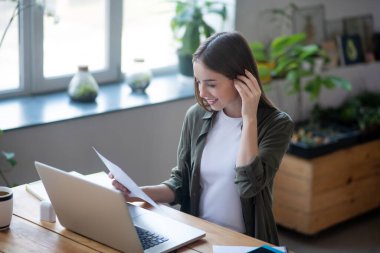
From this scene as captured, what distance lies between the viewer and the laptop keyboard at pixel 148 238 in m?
2.21

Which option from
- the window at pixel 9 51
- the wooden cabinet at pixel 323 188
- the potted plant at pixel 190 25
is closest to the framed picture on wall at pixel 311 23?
the potted plant at pixel 190 25

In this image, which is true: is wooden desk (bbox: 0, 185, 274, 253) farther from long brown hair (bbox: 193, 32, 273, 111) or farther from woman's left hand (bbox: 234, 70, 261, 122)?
long brown hair (bbox: 193, 32, 273, 111)

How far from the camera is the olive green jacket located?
2441mm

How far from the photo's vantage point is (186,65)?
4.22m

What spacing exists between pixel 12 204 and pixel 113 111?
51.4 inches

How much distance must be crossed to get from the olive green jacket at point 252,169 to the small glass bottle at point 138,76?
48.2 inches

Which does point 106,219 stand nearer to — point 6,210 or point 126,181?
point 126,181

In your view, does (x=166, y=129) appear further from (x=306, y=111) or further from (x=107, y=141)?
(x=306, y=111)

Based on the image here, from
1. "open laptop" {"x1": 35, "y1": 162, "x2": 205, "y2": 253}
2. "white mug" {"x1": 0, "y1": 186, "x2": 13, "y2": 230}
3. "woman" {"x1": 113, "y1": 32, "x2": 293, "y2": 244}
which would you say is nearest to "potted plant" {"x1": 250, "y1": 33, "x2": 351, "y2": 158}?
"woman" {"x1": 113, "y1": 32, "x2": 293, "y2": 244}

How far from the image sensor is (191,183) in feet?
8.70

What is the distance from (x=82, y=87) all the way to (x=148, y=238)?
156 cm

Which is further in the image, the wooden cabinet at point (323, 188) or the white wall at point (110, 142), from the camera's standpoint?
the wooden cabinet at point (323, 188)

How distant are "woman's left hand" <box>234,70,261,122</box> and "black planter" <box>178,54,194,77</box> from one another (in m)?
1.75

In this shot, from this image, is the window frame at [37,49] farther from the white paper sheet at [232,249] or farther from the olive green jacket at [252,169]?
the white paper sheet at [232,249]
